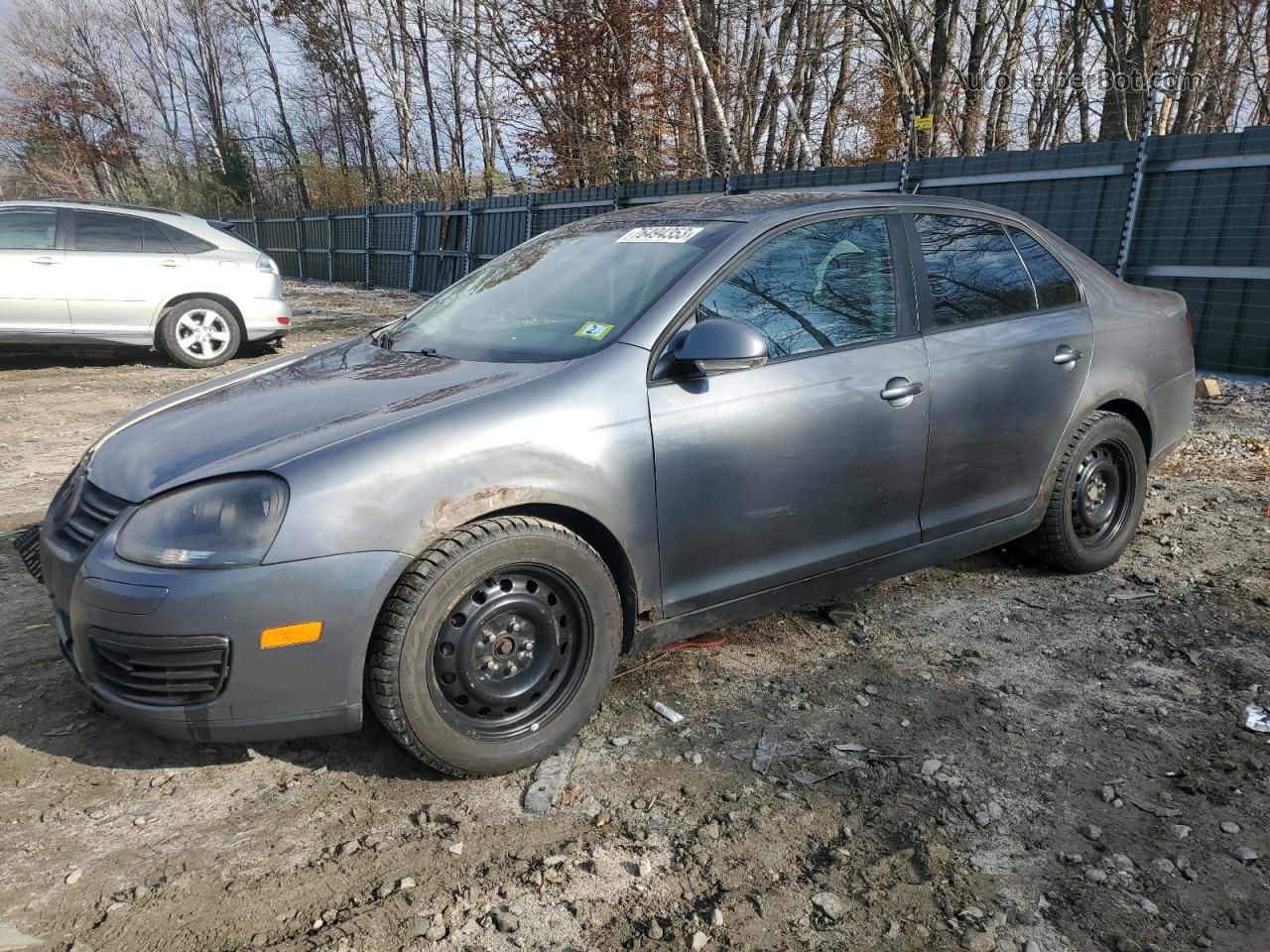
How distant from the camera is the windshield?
2938 mm

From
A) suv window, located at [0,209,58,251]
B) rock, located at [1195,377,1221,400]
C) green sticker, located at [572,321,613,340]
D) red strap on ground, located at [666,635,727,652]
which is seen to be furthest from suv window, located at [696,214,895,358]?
suv window, located at [0,209,58,251]

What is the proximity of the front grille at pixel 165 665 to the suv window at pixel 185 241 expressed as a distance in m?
8.02

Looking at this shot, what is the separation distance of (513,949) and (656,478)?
4.29ft

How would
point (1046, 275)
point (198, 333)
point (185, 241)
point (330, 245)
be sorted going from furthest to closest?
point (330, 245) < point (198, 333) < point (185, 241) < point (1046, 275)

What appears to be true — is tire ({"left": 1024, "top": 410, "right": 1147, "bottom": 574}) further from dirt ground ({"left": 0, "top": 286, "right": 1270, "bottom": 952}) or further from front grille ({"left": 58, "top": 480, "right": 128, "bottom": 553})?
front grille ({"left": 58, "top": 480, "right": 128, "bottom": 553})

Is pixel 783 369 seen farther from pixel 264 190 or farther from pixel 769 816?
pixel 264 190

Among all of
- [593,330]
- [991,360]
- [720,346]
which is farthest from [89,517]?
[991,360]

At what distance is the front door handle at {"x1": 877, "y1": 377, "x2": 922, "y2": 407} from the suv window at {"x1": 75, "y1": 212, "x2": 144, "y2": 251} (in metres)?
8.43

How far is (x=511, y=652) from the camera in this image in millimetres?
2605

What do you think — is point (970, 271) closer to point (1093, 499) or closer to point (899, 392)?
point (899, 392)

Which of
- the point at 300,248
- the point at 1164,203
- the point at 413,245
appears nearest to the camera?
the point at 1164,203

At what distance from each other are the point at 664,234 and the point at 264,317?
7.66 metres

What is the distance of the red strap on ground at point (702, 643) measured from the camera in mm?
3441

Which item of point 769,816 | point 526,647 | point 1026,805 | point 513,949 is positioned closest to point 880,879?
point 769,816
